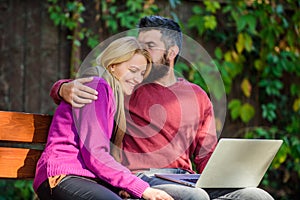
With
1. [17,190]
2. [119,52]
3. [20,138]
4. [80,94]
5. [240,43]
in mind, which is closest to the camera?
[80,94]

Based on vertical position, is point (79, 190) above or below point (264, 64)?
above

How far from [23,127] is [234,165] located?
2.66 ft

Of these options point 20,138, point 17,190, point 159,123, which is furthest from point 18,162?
point 17,190

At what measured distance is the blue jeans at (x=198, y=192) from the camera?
7.03 feet

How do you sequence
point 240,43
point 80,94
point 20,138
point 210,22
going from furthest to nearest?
point 240,43, point 210,22, point 20,138, point 80,94

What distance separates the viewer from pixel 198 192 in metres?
2.15

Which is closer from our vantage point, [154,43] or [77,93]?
[77,93]

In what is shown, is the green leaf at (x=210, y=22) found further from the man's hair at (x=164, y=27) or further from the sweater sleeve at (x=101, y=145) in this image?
the sweater sleeve at (x=101, y=145)

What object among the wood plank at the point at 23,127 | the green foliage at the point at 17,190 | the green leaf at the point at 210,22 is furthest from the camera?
the green leaf at the point at 210,22

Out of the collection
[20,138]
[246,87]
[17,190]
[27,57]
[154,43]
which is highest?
[154,43]

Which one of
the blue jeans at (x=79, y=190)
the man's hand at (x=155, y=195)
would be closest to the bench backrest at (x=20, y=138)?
the blue jeans at (x=79, y=190)

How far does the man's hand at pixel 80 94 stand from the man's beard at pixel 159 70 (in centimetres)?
40

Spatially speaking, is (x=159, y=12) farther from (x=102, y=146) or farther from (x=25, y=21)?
(x=102, y=146)

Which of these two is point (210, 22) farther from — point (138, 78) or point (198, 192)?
point (198, 192)
